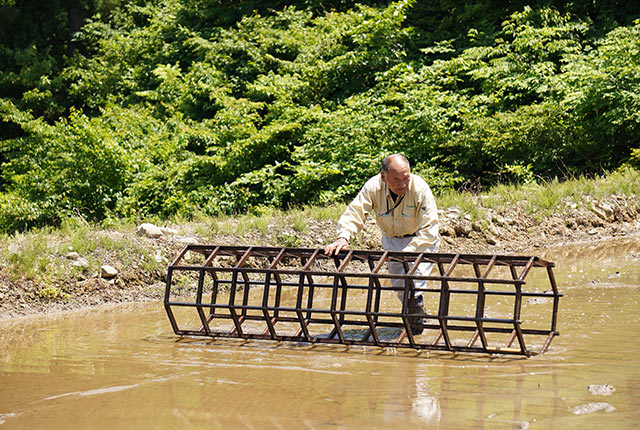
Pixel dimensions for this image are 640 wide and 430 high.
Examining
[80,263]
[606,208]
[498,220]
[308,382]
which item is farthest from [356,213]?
[606,208]

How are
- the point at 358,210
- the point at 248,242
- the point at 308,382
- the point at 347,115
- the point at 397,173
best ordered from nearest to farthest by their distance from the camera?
the point at 308,382, the point at 397,173, the point at 358,210, the point at 248,242, the point at 347,115

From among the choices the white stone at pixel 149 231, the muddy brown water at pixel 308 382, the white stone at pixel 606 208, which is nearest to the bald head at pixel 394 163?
the muddy brown water at pixel 308 382

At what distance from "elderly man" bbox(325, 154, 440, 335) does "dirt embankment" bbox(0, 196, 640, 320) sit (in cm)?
389

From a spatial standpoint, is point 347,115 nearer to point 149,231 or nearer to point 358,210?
point 149,231

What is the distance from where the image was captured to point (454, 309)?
9.05m

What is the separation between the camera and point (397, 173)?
293 inches

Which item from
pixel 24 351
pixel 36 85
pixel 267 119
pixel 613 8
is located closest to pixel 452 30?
pixel 613 8

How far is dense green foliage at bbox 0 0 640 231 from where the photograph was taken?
53.3ft

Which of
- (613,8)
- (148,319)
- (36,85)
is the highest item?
(613,8)

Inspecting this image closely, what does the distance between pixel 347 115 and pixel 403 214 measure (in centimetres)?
1032

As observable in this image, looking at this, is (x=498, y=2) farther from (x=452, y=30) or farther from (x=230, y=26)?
(x=230, y=26)

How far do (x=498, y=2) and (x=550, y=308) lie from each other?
14.6m

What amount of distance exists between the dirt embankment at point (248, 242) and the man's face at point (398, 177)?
177 inches

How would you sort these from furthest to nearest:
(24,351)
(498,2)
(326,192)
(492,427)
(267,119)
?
(498,2), (267,119), (326,192), (24,351), (492,427)
